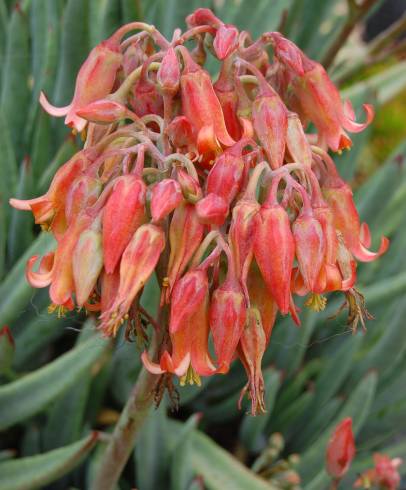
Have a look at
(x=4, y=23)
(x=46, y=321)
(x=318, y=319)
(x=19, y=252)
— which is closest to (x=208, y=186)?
(x=46, y=321)

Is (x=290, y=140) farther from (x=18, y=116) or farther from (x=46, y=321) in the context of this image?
(x=18, y=116)

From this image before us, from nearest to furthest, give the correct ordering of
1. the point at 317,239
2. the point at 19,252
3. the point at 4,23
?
1. the point at 317,239
2. the point at 19,252
3. the point at 4,23

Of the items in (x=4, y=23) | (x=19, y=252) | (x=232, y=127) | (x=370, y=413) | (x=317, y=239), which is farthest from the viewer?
(x=4, y=23)

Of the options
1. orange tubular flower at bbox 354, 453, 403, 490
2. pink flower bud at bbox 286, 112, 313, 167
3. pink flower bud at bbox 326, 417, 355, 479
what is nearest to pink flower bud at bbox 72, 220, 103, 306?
pink flower bud at bbox 286, 112, 313, 167

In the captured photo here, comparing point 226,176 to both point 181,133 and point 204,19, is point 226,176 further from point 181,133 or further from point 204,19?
point 204,19

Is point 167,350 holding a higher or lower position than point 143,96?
lower

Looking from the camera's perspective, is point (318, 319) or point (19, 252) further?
point (318, 319)

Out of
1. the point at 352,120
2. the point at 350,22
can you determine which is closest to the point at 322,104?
the point at 352,120

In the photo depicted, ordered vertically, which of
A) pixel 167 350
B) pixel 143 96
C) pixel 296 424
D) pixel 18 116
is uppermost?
pixel 143 96
